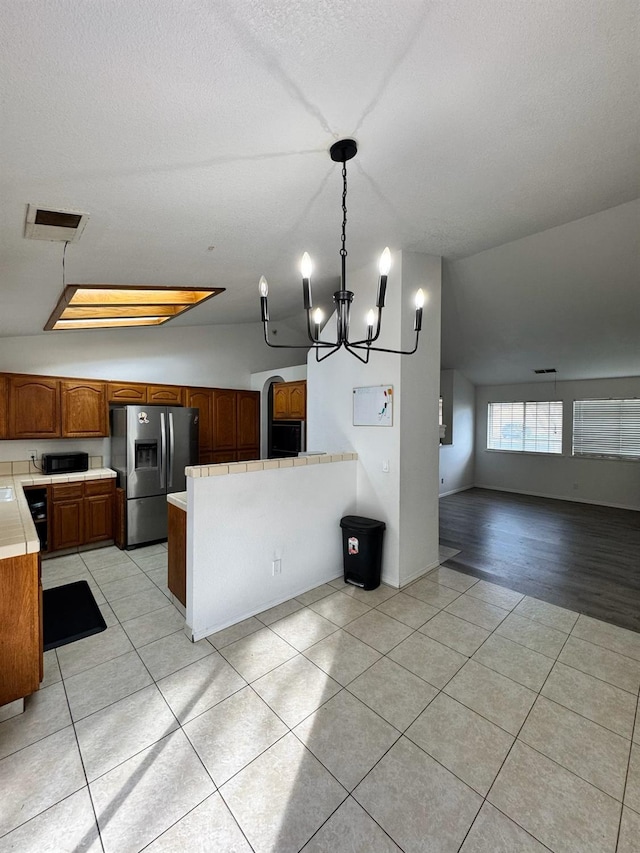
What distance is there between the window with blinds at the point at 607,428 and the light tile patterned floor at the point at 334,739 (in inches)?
199

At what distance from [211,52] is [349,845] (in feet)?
9.01

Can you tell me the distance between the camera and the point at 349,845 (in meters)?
1.32

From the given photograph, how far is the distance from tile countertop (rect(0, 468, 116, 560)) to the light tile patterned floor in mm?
884

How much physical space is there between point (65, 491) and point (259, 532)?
262 cm

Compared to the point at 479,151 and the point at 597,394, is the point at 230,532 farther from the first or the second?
the point at 597,394

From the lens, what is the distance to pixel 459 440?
7.71 m

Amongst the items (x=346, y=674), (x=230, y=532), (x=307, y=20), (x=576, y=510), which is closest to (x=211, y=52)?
(x=307, y=20)

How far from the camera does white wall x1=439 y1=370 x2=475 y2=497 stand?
7375 millimetres

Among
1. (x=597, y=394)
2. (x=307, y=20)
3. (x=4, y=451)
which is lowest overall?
(x=4, y=451)

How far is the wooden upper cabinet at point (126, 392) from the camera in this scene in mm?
4545

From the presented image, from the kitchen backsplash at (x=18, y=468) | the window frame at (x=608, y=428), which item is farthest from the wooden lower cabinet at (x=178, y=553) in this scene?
the window frame at (x=608, y=428)

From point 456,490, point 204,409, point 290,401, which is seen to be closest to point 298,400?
point 290,401

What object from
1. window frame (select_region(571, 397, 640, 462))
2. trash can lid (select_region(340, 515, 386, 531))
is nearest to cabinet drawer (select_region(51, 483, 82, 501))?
trash can lid (select_region(340, 515, 386, 531))

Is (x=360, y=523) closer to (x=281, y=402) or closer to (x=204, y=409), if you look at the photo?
(x=281, y=402)
